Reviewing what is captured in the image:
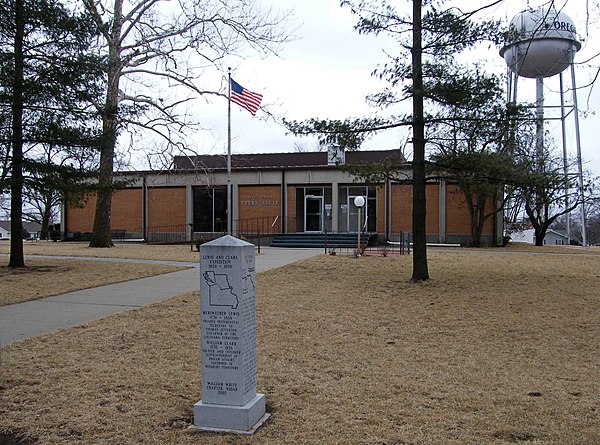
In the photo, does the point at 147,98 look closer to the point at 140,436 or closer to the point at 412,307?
the point at 412,307

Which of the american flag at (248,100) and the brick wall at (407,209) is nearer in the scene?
the american flag at (248,100)

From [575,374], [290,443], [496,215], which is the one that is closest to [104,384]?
[290,443]

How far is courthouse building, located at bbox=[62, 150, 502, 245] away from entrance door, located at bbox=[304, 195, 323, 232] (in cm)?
6

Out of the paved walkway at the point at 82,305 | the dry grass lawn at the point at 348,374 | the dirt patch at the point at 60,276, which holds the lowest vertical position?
the dry grass lawn at the point at 348,374

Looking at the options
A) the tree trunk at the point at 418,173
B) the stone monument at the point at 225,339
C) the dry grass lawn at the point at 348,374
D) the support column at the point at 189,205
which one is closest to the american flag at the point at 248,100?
the support column at the point at 189,205

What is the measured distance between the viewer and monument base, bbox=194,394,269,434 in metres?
4.25

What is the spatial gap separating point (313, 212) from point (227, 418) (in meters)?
30.1

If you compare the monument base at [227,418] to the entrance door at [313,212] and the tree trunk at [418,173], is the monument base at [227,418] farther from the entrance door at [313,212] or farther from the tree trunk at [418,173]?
the entrance door at [313,212]

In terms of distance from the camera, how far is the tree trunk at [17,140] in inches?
564

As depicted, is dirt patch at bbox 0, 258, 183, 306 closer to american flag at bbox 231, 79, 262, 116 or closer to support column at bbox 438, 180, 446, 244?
american flag at bbox 231, 79, 262, 116

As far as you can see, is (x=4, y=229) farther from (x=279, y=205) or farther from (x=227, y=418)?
(x=227, y=418)

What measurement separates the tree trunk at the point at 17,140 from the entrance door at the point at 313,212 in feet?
66.4

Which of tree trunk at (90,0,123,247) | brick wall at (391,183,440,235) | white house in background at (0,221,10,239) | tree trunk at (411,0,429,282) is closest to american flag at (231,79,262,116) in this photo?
tree trunk at (90,0,123,247)

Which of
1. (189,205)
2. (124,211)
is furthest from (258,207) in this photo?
(124,211)
